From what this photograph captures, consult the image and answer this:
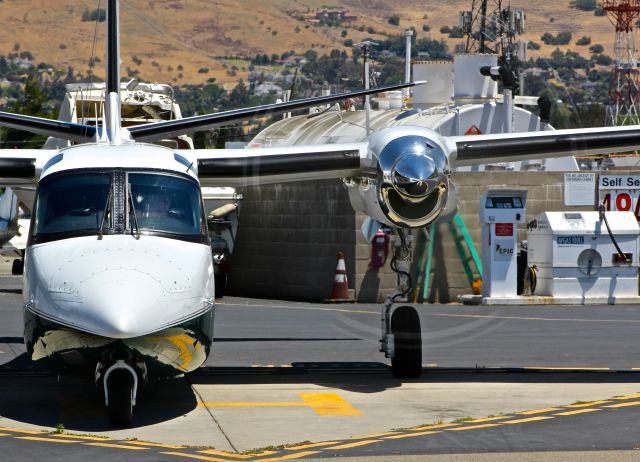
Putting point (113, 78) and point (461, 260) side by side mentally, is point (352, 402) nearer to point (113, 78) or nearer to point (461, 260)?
point (113, 78)

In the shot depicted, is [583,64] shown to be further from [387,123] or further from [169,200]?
[169,200]

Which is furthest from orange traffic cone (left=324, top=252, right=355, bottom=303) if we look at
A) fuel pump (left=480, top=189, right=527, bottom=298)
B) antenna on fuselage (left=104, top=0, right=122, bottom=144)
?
antenna on fuselage (left=104, top=0, right=122, bottom=144)

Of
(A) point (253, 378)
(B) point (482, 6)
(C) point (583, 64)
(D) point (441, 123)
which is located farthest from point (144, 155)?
(C) point (583, 64)

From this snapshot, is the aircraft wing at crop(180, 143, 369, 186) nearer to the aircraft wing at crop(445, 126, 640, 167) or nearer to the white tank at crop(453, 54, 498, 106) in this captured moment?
the aircraft wing at crop(445, 126, 640, 167)

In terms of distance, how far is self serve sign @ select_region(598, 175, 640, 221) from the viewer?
24766 millimetres

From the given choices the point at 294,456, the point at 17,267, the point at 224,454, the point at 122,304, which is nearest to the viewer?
the point at 294,456

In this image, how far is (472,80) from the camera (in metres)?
31.2

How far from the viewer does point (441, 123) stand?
94.9 feet

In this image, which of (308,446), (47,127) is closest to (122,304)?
(308,446)

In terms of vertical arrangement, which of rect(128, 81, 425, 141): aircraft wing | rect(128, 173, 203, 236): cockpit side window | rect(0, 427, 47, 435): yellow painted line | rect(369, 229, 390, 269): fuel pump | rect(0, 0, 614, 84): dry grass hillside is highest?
rect(128, 81, 425, 141): aircraft wing

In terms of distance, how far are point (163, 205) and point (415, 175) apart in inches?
101

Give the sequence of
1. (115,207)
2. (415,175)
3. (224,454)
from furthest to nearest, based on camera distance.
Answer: (415,175)
(115,207)
(224,454)

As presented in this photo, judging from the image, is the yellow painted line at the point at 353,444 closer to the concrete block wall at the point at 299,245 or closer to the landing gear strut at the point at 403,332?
the landing gear strut at the point at 403,332

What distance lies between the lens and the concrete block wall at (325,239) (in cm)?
2320
